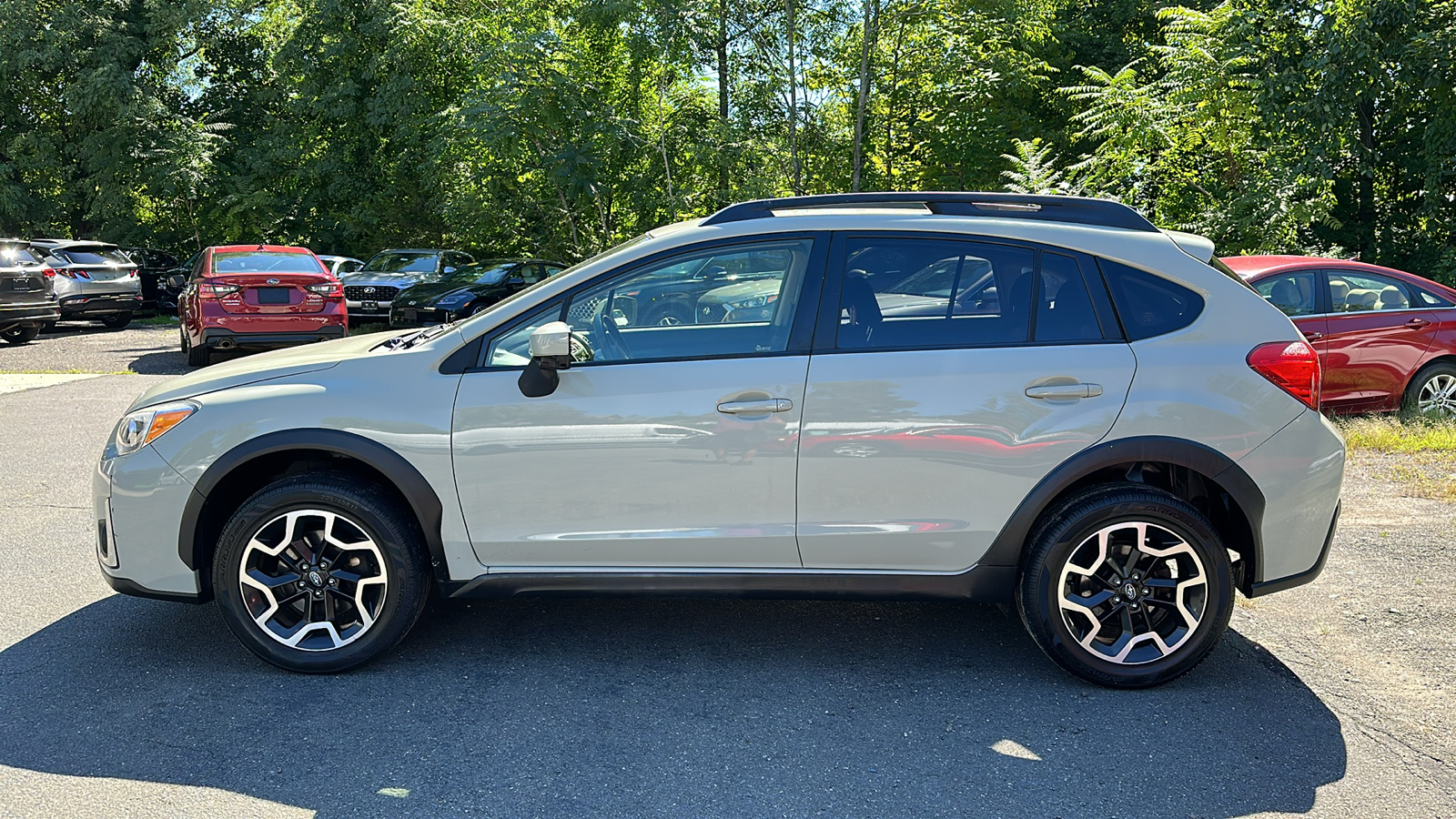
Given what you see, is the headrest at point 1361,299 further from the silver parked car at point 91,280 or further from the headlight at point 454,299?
the silver parked car at point 91,280

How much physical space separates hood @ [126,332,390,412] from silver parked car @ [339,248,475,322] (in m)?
16.4

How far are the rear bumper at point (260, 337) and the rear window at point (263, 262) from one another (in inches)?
36.4

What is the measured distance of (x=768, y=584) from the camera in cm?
410

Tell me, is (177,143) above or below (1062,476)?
above

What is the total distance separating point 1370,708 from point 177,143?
31.7 metres

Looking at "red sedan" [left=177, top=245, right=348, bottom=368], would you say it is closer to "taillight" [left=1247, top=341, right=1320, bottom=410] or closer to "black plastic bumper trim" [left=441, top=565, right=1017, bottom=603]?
"black plastic bumper trim" [left=441, top=565, right=1017, bottom=603]

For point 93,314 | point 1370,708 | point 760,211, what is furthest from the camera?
point 93,314

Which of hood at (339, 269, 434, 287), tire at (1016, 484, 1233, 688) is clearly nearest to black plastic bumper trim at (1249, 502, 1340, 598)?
tire at (1016, 484, 1233, 688)

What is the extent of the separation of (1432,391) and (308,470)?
351 inches

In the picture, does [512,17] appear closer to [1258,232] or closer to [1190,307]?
[1258,232]

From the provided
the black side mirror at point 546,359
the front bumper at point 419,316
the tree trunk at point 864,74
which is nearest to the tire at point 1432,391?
the black side mirror at point 546,359

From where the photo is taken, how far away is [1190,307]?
408 centimetres

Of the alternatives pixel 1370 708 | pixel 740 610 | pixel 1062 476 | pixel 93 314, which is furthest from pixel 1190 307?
pixel 93 314

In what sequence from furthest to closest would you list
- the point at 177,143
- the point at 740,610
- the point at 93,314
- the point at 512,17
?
the point at 177,143, the point at 512,17, the point at 93,314, the point at 740,610
